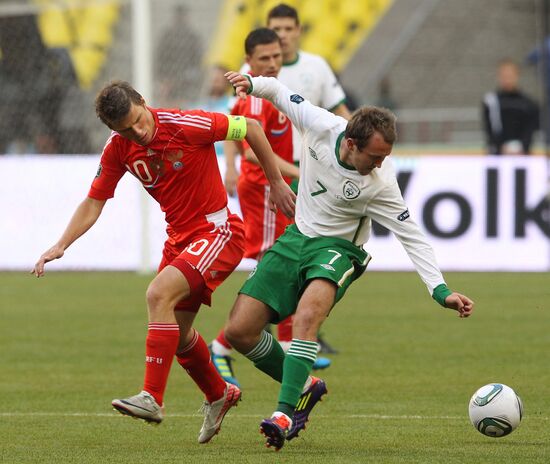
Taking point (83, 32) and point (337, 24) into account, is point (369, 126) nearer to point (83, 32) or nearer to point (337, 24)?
point (83, 32)

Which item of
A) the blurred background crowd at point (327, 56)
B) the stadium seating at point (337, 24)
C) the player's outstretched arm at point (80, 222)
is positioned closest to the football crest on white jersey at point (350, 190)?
the player's outstretched arm at point (80, 222)

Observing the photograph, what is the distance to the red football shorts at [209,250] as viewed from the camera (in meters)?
6.65

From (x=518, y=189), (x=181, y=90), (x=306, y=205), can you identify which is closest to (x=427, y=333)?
(x=306, y=205)

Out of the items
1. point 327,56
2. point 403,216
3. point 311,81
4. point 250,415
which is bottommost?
point 327,56

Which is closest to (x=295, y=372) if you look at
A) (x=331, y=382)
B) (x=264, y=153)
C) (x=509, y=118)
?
(x=264, y=153)

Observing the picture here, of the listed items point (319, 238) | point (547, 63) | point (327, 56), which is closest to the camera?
point (319, 238)

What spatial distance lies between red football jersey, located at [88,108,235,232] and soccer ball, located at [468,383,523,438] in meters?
1.65

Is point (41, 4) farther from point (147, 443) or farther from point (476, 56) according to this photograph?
point (147, 443)

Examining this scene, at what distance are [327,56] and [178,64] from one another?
5.65m

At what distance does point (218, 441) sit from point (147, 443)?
35 cm

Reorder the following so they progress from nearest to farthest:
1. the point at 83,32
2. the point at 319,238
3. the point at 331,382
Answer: the point at 319,238 < the point at 331,382 < the point at 83,32

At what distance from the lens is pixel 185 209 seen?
6.81m

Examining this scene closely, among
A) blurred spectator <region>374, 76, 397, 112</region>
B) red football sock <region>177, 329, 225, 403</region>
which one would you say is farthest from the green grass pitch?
blurred spectator <region>374, 76, 397, 112</region>

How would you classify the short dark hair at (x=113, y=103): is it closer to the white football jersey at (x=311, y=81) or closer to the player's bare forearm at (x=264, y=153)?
the player's bare forearm at (x=264, y=153)
